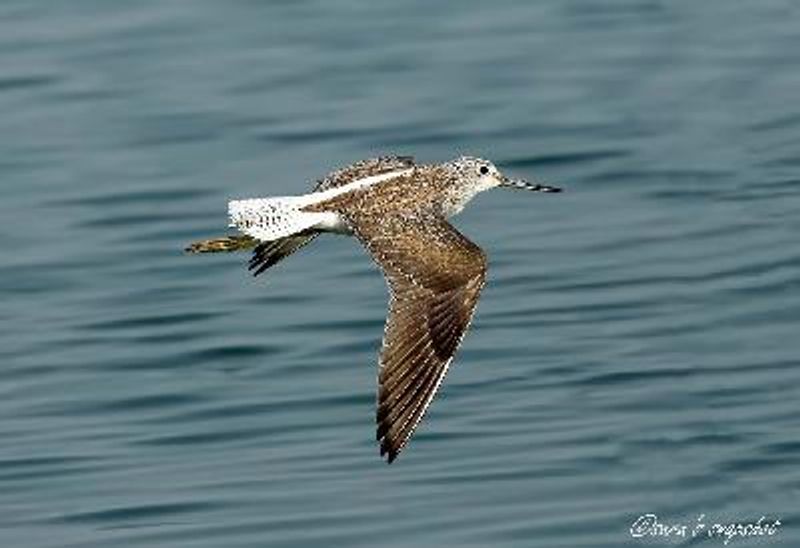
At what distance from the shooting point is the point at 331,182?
13242 millimetres

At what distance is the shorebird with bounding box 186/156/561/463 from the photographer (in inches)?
455

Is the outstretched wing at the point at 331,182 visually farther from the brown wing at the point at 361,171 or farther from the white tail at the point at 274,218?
the white tail at the point at 274,218

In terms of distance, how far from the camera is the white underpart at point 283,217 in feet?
41.7

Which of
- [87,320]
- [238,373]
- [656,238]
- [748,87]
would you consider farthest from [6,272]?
[748,87]

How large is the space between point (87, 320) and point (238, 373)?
1.19 meters

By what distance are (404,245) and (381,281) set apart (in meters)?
4.38

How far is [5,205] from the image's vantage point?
18047 millimetres

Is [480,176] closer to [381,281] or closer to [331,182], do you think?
[331,182]

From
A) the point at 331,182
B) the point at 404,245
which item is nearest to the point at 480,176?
the point at 331,182

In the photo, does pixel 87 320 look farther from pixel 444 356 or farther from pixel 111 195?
pixel 444 356

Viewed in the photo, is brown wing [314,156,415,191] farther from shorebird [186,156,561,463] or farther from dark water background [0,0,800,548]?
dark water background [0,0,800,548]

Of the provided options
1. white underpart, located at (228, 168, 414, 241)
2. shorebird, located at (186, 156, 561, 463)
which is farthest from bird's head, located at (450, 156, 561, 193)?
white underpart, located at (228, 168, 414, 241)

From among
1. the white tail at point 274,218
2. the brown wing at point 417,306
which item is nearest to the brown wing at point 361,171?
the white tail at point 274,218

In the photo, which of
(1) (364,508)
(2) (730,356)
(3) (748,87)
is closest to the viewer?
(1) (364,508)
